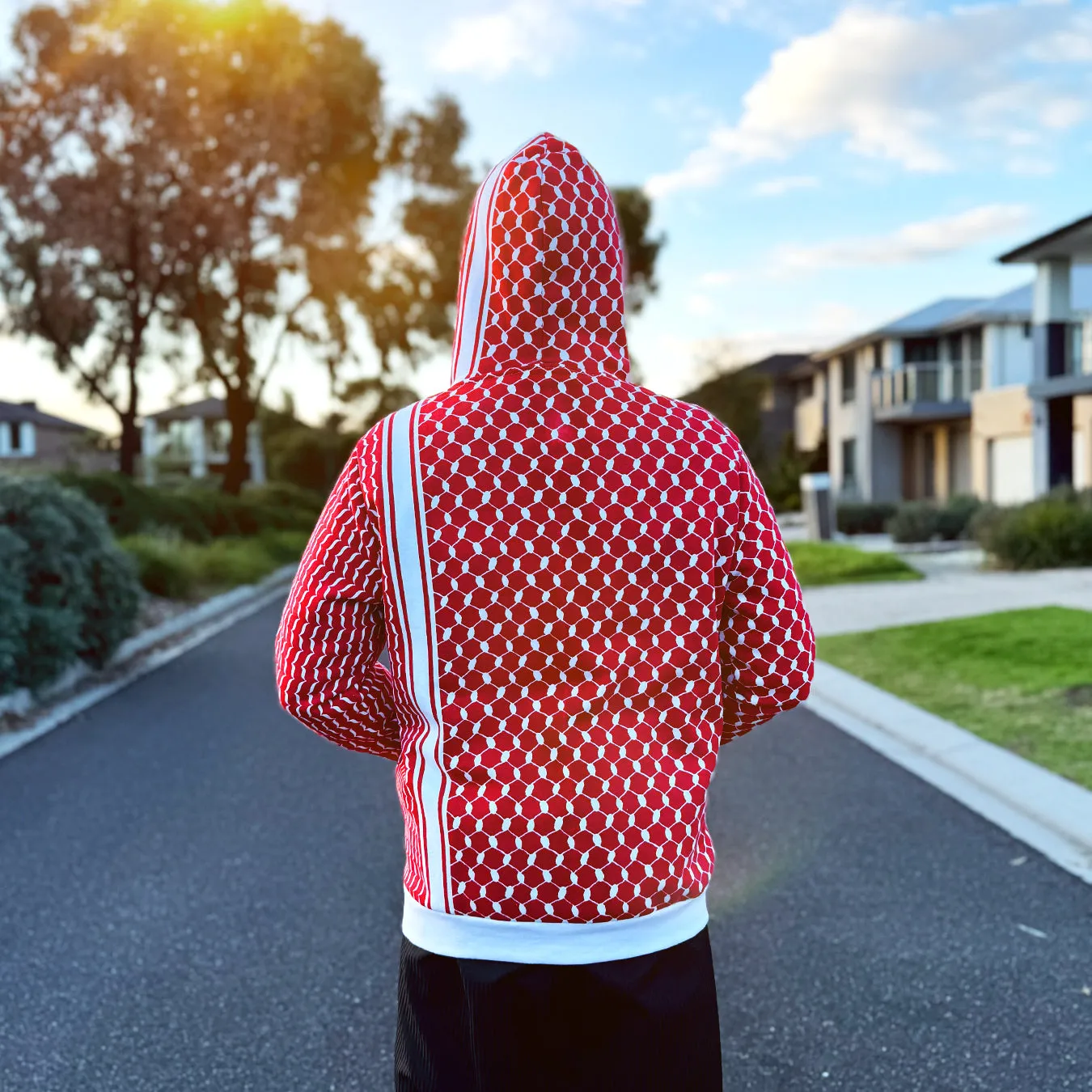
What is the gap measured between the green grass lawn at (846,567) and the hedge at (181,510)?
1038 cm

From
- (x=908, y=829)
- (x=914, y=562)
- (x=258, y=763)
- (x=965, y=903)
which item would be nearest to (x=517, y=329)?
(x=965, y=903)

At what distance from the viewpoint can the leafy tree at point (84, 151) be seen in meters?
24.2

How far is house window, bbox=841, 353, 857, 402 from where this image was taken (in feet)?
134

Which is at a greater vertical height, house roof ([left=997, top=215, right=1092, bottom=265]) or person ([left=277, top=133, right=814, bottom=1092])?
house roof ([left=997, top=215, right=1092, bottom=265])

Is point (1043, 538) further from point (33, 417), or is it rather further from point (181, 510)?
point (33, 417)

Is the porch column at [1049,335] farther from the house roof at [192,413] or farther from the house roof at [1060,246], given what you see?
the house roof at [192,413]

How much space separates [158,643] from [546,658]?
11.8 meters

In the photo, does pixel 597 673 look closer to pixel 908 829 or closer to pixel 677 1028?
pixel 677 1028

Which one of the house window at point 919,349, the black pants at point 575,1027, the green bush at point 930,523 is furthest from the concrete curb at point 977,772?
the house window at point 919,349

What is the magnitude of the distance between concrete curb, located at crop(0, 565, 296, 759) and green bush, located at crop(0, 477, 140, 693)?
0.32 metres

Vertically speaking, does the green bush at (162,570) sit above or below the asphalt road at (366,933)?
above

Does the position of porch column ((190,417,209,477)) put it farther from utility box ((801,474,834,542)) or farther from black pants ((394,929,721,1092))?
black pants ((394,929,721,1092))

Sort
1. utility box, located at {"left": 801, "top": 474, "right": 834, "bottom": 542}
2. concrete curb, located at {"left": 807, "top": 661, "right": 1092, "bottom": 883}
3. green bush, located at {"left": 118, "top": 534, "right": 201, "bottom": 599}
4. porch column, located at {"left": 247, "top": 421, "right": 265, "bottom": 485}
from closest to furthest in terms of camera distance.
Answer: concrete curb, located at {"left": 807, "top": 661, "right": 1092, "bottom": 883} → green bush, located at {"left": 118, "top": 534, "right": 201, "bottom": 599} → utility box, located at {"left": 801, "top": 474, "right": 834, "bottom": 542} → porch column, located at {"left": 247, "top": 421, "right": 265, "bottom": 485}

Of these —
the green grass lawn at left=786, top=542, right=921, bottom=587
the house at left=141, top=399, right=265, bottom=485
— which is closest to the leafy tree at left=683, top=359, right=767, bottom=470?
the green grass lawn at left=786, top=542, right=921, bottom=587
